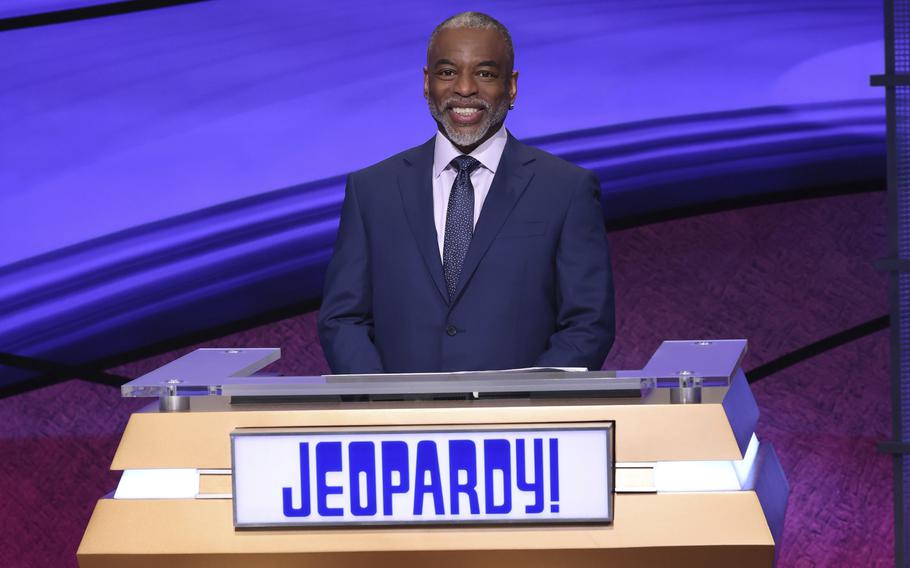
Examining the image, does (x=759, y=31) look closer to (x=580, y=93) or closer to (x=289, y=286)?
(x=580, y=93)

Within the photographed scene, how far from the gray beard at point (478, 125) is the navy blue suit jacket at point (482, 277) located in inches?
2.8

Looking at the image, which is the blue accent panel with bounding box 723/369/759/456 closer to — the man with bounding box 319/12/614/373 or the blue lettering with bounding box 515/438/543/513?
the blue lettering with bounding box 515/438/543/513

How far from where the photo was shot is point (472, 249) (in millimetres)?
2367

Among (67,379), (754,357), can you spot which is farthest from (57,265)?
(754,357)

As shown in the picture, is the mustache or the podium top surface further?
the mustache

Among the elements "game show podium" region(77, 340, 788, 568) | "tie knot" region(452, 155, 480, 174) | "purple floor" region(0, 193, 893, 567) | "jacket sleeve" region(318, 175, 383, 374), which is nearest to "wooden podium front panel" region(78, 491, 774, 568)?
"game show podium" region(77, 340, 788, 568)

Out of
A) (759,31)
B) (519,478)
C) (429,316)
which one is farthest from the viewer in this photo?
(759,31)

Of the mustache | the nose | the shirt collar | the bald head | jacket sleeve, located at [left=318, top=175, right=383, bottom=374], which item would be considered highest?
the bald head

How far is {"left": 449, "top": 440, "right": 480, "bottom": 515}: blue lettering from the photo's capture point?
5.57 ft

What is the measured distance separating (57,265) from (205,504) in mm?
2359

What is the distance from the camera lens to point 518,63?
12.9 feet

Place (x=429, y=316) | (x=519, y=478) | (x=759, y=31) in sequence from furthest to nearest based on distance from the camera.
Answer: (x=759, y=31) → (x=429, y=316) → (x=519, y=478)

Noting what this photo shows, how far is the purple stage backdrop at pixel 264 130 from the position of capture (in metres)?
3.92

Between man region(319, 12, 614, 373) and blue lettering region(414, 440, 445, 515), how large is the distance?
2.08ft
